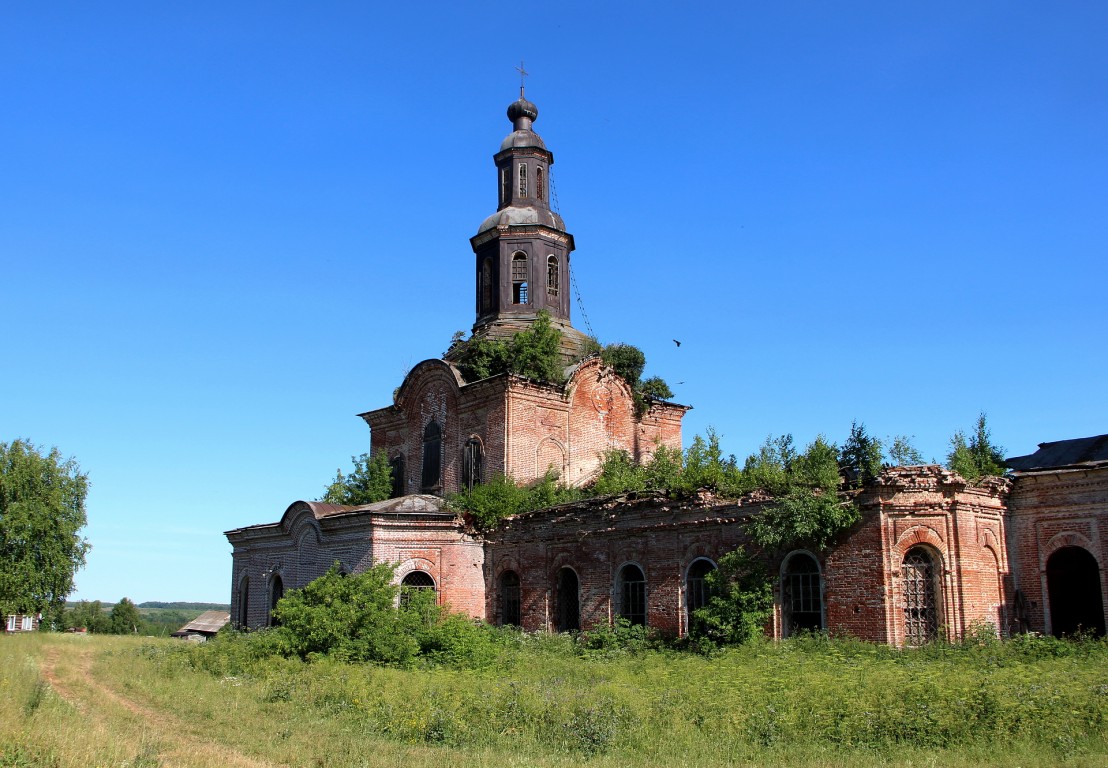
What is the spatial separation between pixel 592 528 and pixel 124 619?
63211mm

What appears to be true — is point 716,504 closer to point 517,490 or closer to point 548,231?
point 517,490

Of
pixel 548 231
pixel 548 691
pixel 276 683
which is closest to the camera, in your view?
pixel 548 691

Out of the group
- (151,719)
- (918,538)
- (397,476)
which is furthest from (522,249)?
(151,719)

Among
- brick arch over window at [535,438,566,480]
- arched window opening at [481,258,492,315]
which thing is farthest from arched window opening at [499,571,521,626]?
arched window opening at [481,258,492,315]

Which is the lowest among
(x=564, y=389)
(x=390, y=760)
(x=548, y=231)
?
(x=390, y=760)

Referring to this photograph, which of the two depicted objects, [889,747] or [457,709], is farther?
[457,709]

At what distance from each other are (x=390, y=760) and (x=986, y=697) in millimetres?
6629

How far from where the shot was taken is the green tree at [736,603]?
18734 millimetres

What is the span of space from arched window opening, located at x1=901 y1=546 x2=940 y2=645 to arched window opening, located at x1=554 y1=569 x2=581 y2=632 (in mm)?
8613

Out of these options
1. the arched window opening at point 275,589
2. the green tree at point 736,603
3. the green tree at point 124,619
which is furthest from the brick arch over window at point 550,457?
the green tree at point 124,619

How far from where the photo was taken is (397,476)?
31016 mm

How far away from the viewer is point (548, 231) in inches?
1227

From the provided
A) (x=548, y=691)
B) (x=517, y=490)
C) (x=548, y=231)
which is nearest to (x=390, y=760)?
(x=548, y=691)

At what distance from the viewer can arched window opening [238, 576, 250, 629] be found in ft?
101
